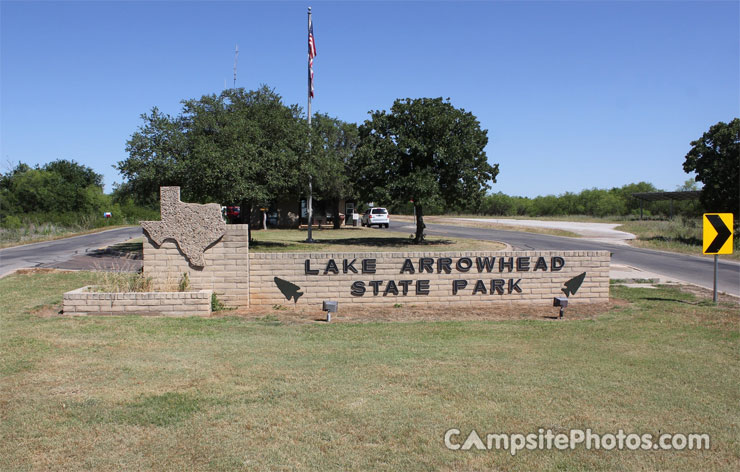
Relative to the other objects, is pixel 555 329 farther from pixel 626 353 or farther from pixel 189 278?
pixel 189 278

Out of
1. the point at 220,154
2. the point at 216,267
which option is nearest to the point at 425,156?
the point at 220,154

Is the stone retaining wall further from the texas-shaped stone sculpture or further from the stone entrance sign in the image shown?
the texas-shaped stone sculpture

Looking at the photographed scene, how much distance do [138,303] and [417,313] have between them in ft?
17.5

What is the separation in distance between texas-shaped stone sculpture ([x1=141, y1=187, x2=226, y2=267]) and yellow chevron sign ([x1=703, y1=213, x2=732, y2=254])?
10.5 meters

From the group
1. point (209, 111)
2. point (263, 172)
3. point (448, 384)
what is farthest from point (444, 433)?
point (209, 111)

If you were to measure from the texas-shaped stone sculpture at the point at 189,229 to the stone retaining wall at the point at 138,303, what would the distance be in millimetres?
1170

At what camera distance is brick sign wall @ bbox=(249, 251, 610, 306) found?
37.4 ft

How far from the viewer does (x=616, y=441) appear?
15.5 feet

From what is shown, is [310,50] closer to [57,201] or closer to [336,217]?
[336,217]

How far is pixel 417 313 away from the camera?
10680mm

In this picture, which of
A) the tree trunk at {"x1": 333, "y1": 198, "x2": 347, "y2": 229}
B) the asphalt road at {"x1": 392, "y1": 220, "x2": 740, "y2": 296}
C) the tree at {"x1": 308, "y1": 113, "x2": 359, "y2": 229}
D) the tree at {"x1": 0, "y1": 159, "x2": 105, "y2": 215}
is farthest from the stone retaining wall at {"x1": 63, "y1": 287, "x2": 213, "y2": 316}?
the tree at {"x1": 0, "y1": 159, "x2": 105, "y2": 215}

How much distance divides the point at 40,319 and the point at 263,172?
12.7 metres

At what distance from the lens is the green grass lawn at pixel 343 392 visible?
4418 mm

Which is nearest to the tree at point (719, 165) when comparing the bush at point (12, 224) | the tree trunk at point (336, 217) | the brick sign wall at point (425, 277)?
the brick sign wall at point (425, 277)
